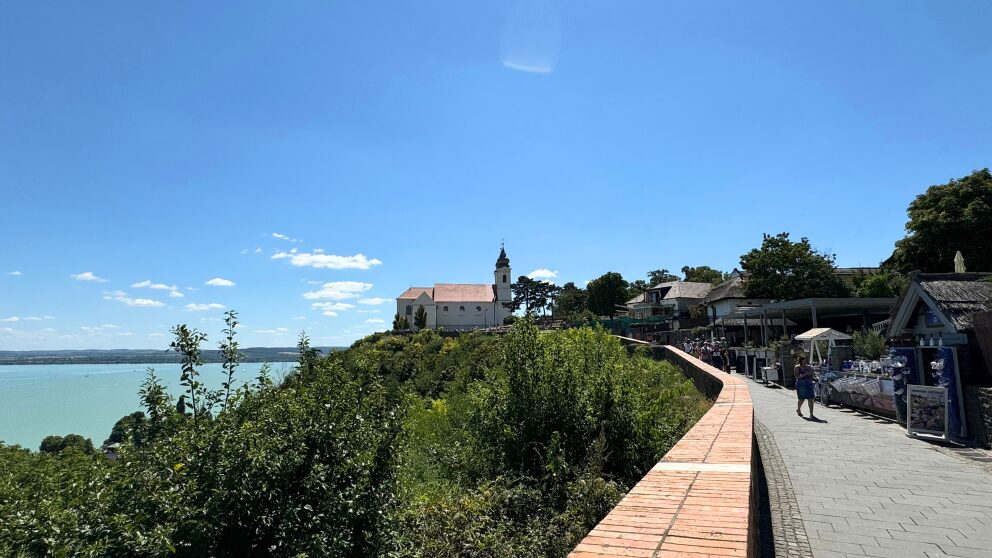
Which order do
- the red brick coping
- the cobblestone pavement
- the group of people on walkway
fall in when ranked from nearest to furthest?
the red brick coping → the cobblestone pavement → the group of people on walkway

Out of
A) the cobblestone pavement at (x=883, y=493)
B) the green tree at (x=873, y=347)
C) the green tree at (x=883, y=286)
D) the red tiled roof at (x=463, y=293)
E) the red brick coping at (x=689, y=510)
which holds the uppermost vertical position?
the red tiled roof at (x=463, y=293)

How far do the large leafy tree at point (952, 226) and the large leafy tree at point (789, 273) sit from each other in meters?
9.95

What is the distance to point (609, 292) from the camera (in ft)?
265

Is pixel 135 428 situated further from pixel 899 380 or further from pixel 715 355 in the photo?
pixel 715 355

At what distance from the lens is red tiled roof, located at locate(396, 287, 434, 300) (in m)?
105

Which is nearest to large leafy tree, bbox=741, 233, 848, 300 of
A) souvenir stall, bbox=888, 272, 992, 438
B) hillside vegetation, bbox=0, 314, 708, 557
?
souvenir stall, bbox=888, 272, 992, 438

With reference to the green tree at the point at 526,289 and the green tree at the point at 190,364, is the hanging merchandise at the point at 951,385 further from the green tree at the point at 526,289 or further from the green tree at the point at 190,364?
the green tree at the point at 526,289

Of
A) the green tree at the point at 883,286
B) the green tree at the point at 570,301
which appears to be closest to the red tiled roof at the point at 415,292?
the green tree at the point at 570,301

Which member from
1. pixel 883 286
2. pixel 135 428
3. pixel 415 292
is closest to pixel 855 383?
pixel 135 428

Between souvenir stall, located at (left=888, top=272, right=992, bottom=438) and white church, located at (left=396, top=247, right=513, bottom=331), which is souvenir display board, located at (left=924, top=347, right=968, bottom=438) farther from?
white church, located at (left=396, top=247, right=513, bottom=331)

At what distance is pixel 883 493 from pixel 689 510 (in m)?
5.18

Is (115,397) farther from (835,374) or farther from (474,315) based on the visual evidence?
(835,374)

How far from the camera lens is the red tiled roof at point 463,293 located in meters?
104

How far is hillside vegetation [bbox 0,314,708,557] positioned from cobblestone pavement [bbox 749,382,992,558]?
1.83 metres
